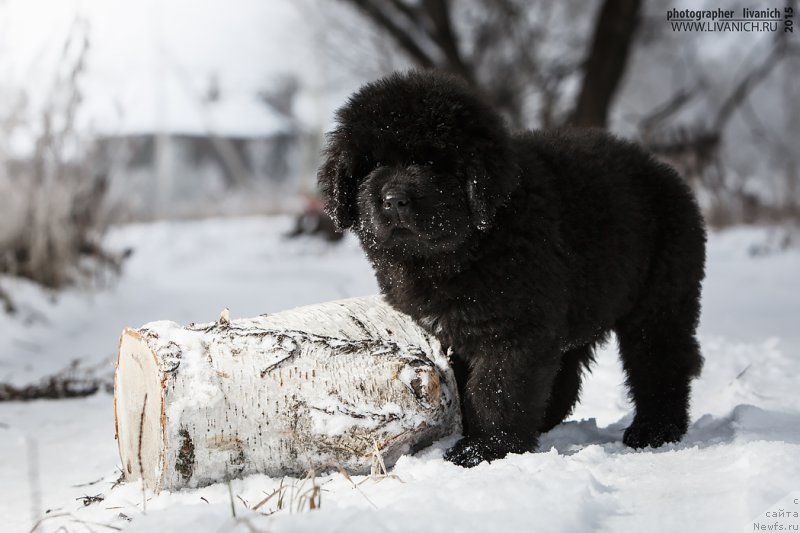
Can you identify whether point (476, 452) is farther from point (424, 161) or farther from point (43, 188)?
point (43, 188)

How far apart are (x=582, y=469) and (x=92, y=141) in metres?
6.30

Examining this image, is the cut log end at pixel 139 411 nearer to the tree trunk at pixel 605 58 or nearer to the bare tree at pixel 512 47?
the bare tree at pixel 512 47

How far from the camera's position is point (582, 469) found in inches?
82.0

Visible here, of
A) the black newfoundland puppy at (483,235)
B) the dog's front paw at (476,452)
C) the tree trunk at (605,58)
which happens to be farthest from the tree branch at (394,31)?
the dog's front paw at (476,452)

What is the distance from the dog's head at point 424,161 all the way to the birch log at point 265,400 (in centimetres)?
46

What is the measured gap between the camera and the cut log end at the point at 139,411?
7.82ft

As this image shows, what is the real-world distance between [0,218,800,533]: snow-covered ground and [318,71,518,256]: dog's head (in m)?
0.64

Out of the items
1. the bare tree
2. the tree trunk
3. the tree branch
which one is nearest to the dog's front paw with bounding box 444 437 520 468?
the bare tree

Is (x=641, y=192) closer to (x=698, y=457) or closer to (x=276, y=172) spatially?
(x=698, y=457)

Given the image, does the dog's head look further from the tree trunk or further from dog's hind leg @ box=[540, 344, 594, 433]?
the tree trunk

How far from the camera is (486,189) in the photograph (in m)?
2.50

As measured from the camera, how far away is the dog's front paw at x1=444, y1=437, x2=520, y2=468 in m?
2.52

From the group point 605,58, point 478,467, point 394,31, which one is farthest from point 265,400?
point 394,31

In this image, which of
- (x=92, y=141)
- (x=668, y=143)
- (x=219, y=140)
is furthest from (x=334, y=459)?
(x=219, y=140)
